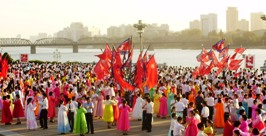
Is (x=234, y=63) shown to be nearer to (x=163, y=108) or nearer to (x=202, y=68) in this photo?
(x=202, y=68)

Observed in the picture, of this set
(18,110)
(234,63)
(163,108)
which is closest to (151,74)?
(163,108)

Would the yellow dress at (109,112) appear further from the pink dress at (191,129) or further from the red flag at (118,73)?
the pink dress at (191,129)

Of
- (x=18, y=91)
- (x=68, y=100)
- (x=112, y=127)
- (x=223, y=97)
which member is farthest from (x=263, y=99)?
(x=18, y=91)

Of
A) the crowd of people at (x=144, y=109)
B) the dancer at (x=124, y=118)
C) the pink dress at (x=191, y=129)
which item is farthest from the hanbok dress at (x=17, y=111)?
the pink dress at (x=191, y=129)

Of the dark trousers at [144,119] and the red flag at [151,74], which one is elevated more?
the red flag at [151,74]

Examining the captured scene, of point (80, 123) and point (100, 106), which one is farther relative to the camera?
point (100, 106)

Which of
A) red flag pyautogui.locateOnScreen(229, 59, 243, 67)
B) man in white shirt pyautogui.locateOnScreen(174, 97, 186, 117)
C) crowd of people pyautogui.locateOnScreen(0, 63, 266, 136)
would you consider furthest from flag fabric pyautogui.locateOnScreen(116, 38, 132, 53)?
red flag pyautogui.locateOnScreen(229, 59, 243, 67)

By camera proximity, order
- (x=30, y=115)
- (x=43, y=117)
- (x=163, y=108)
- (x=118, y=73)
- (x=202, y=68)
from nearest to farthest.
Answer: (x=30, y=115), (x=43, y=117), (x=163, y=108), (x=118, y=73), (x=202, y=68)

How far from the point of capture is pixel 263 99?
1636 cm

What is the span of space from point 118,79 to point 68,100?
3.64 m

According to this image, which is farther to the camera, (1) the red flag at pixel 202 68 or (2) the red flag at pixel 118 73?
(1) the red flag at pixel 202 68

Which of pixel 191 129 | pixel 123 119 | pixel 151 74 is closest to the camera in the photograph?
pixel 191 129

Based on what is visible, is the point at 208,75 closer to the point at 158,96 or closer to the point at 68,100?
the point at 158,96

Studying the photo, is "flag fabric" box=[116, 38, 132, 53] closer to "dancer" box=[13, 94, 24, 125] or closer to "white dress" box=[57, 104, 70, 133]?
"dancer" box=[13, 94, 24, 125]
